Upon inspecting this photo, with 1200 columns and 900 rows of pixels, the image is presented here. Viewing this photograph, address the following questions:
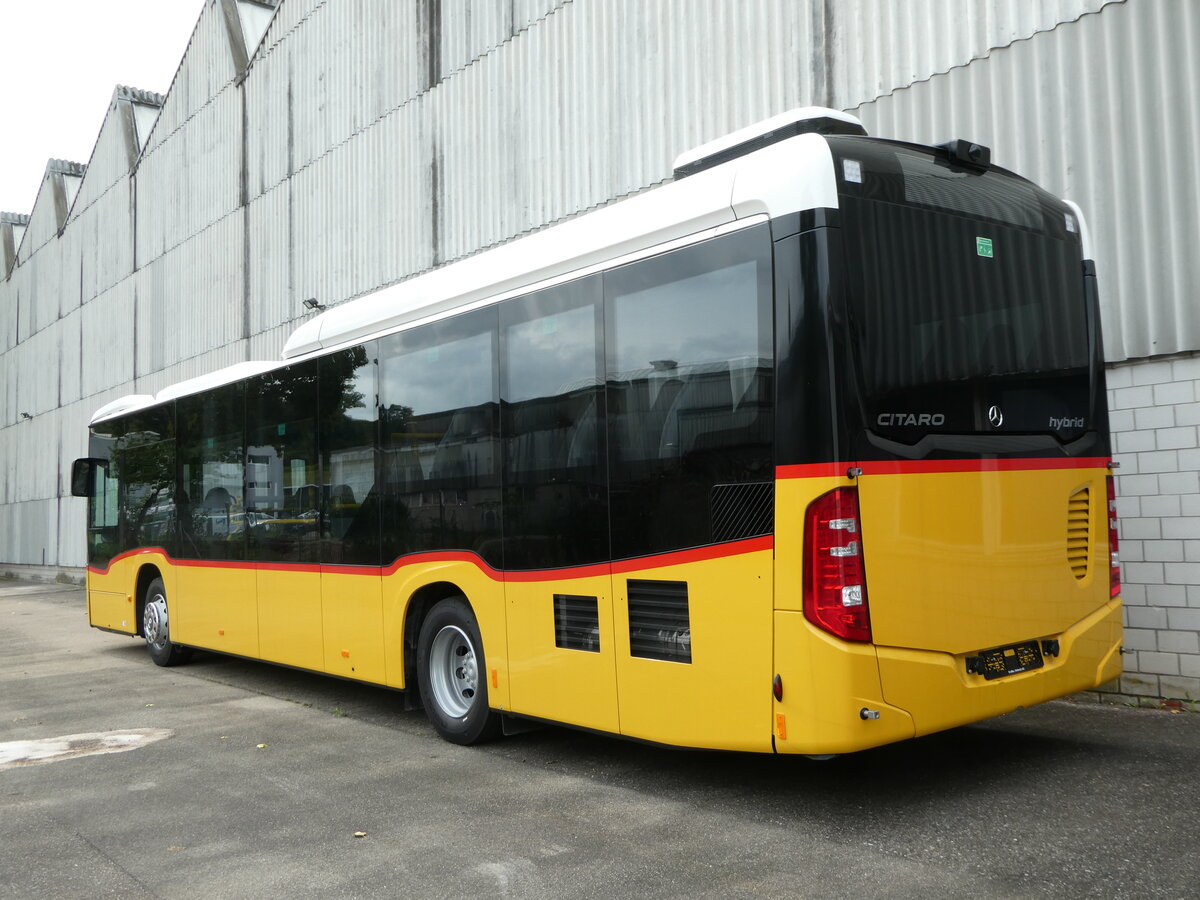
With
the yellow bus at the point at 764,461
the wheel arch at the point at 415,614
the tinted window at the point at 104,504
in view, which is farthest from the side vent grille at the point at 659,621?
the tinted window at the point at 104,504

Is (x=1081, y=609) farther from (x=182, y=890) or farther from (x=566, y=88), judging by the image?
(x=566, y=88)

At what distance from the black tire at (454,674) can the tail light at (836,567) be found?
2.86 metres

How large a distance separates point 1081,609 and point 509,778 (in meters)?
3.33

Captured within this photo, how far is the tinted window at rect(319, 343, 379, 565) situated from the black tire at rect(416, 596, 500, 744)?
84 centimetres

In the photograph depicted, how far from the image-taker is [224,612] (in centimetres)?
1030

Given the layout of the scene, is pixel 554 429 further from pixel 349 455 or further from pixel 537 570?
pixel 349 455

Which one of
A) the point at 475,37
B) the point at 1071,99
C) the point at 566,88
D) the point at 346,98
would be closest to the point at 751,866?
the point at 1071,99

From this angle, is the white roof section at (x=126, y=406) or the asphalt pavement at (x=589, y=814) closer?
the asphalt pavement at (x=589, y=814)

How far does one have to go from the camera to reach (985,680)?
205 inches

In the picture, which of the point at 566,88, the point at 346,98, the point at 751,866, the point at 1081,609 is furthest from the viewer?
the point at 346,98

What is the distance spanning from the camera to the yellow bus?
483cm

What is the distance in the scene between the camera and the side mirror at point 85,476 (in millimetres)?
13367

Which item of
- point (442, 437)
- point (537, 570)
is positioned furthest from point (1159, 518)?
→ point (442, 437)

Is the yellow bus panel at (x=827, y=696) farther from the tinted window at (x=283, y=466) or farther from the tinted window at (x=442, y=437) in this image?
the tinted window at (x=283, y=466)
